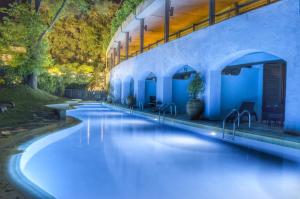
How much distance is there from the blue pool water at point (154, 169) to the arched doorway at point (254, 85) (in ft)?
11.9

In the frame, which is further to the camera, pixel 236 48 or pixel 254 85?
pixel 254 85

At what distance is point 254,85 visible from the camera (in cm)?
1161

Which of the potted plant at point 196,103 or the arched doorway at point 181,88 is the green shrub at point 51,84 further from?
the potted plant at point 196,103

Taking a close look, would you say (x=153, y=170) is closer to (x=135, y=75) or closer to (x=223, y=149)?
(x=223, y=149)

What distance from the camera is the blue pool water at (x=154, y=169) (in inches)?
156

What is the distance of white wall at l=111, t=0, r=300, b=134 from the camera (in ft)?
21.6

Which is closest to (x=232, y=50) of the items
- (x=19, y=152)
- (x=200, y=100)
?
(x=200, y=100)

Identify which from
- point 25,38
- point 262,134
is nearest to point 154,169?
point 262,134

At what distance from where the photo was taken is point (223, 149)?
Result: 6.83 metres

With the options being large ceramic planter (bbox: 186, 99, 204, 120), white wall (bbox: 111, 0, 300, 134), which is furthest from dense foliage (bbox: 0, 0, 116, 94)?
large ceramic planter (bbox: 186, 99, 204, 120)

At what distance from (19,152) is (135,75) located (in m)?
13.7

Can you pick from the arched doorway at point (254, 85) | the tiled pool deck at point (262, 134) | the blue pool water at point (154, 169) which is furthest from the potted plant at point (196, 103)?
the blue pool water at point (154, 169)

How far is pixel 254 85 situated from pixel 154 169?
8171mm

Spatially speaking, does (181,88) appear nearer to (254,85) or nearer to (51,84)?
(254,85)
